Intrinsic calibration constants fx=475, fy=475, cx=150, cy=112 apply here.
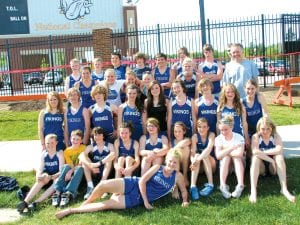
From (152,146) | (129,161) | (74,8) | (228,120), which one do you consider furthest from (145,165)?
(74,8)

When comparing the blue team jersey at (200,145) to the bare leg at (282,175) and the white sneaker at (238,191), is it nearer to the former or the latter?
the white sneaker at (238,191)

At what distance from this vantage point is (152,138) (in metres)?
6.87

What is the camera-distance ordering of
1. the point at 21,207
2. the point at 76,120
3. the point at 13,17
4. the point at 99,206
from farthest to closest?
the point at 13,17, the point at 76,120, the point at 21,207, the point at 99,206

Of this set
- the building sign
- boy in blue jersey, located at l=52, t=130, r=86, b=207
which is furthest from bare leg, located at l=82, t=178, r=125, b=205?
the building sign

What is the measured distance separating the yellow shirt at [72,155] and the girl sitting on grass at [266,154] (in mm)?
A: 2501

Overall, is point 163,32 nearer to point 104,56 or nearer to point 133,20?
point 104,56

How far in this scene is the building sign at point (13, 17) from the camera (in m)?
34.3

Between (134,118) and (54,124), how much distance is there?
1288 mm

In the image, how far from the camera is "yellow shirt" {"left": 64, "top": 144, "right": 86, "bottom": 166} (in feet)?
22.8

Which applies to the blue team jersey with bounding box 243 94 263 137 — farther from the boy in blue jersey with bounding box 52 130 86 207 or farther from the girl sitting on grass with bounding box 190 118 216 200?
the boy in blue jersey with bounding box 52 130 86 207

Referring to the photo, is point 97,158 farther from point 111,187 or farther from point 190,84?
point 190,84

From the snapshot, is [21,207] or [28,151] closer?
[21,207]

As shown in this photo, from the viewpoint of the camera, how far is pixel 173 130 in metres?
7.03

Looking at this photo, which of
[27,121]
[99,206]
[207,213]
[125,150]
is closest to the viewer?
[207,213]
